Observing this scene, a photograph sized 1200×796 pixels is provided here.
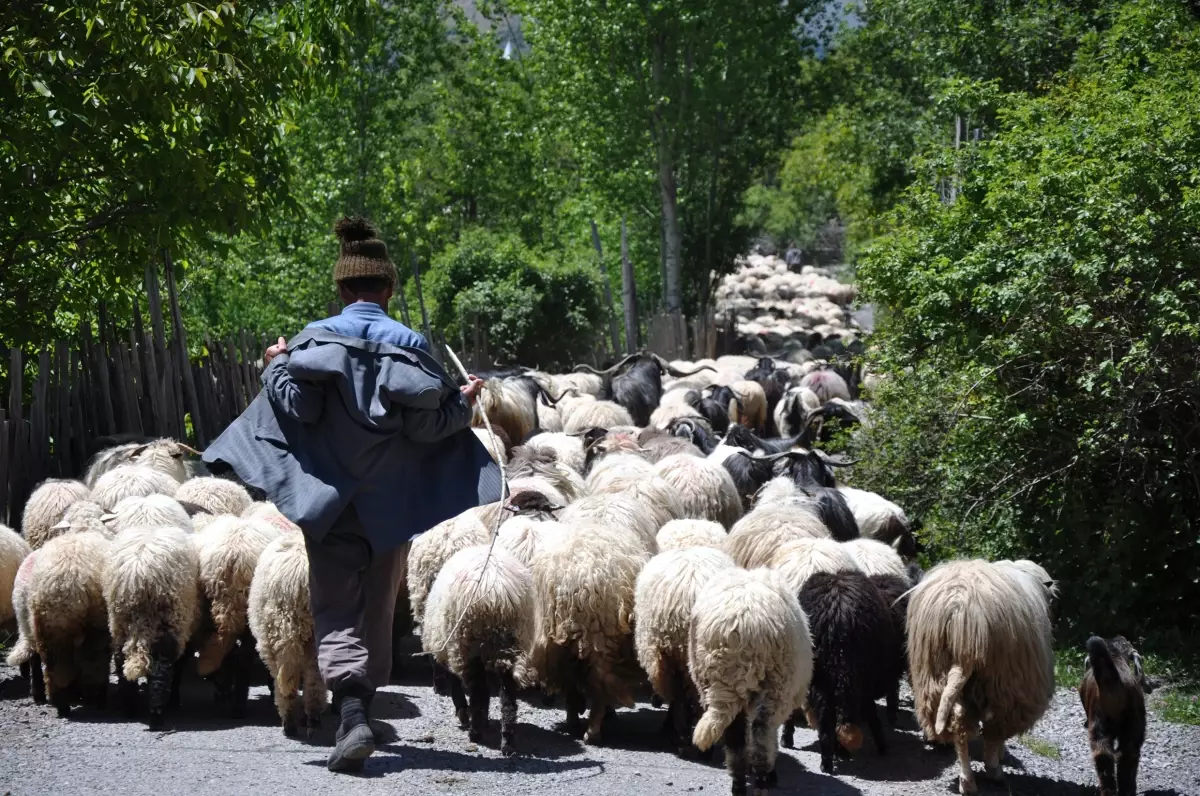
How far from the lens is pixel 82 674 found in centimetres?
698

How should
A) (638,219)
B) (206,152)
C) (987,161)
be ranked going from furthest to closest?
(638,219)
(987,161)
(206,152)

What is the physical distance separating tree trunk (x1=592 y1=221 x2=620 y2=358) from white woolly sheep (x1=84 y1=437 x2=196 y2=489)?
50.1ft

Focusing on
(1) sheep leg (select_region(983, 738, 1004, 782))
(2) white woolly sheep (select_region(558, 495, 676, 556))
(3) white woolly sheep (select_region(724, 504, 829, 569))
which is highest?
(2) white woolly sheep (select_region(558, 495, 676, 556))

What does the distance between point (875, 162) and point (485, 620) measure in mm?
21554

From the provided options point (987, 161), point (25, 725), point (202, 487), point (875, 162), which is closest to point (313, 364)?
point (25, 725)

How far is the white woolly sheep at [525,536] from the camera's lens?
24.6 ft

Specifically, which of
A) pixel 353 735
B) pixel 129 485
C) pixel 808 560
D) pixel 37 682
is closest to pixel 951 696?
pixel 808 560

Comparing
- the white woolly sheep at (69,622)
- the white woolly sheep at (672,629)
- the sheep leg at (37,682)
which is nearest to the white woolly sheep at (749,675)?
the white woolly sheep at (672,629)

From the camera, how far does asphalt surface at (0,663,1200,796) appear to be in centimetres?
538

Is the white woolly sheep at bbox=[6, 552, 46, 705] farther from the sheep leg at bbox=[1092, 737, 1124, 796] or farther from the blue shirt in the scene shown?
the sheep leg at bbox=[1092, 737, 1124, 796]

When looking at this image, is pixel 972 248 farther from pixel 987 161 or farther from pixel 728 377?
pixel 728 377

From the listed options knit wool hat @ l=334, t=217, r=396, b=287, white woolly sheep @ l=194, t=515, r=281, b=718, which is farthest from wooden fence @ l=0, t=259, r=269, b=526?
knit wool hat @ l=334, t=217, r=396, b=287

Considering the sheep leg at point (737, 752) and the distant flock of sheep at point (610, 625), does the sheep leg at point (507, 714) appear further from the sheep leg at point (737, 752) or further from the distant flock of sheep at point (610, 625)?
the sheep leg at point (737, 752)

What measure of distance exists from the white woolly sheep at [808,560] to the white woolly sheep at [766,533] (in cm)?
30
